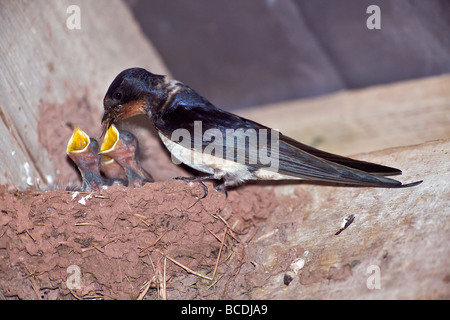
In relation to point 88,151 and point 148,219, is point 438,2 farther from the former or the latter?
point 88,151

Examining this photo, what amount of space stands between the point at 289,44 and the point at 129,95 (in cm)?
102

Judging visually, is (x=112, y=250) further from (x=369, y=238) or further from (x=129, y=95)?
(x=369, y=238)

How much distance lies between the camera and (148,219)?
248cm

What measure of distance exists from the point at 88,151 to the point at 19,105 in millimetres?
426

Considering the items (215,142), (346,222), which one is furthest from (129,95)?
(346,222)

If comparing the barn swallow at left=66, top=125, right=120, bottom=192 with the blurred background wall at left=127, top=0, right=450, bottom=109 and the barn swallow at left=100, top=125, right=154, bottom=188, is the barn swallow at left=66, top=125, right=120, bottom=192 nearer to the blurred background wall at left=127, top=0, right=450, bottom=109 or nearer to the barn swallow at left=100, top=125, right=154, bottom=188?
the barn swallow at left=100, top=125, right=154, bottom=188

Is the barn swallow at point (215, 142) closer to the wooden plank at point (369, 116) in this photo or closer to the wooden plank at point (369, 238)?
the wooden plank at point (369, 238)

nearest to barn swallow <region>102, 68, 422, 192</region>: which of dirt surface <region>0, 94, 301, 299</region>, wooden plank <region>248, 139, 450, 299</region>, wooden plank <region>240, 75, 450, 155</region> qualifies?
wooden plank <region>248, 139, 450, 299</region>

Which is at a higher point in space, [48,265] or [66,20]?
[66,20]

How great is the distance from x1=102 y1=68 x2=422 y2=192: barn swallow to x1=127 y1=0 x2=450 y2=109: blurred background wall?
1.53 feet

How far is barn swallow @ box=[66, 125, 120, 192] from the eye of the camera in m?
2.74
